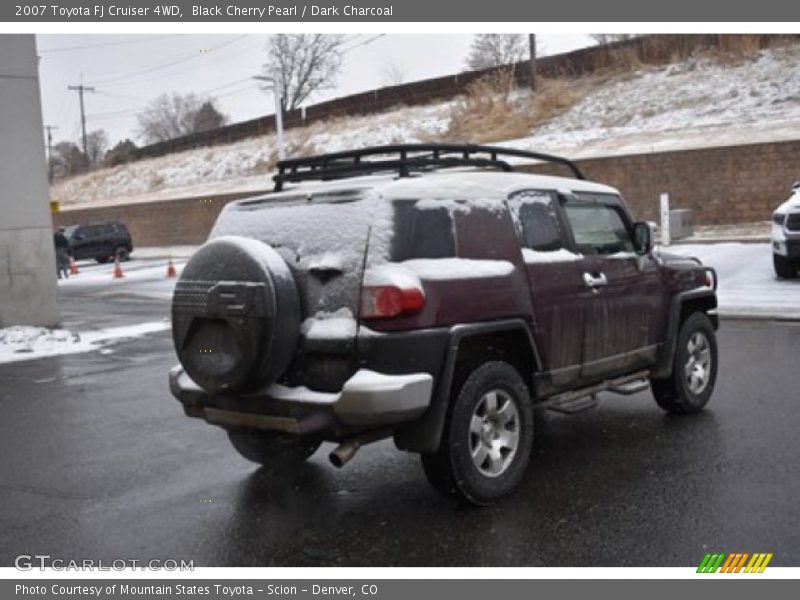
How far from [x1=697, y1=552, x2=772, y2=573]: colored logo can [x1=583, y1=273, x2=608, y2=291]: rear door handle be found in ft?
6.70

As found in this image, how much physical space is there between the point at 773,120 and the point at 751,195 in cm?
445

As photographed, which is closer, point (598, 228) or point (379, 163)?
point (379, 163)

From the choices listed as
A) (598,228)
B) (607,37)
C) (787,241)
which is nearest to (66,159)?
(607,37)

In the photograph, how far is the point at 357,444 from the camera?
173 inches

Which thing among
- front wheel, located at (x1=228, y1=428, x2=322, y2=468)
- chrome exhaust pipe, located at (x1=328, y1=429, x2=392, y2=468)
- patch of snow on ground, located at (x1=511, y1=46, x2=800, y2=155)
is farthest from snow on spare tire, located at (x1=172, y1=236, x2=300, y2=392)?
patch of snow on ground, located at (x1=511, y1=46, x2=800, y2=155)

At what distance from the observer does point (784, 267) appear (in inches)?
584

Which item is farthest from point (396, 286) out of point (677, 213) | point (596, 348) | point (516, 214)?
point (677, 213)

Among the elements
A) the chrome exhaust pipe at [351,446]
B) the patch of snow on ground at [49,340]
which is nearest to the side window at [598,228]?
the chrome exhaust pipe at [351,446]

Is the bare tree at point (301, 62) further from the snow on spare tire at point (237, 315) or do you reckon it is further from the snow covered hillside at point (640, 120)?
the snow on spare tire at point (237, 315)

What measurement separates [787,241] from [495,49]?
146ft

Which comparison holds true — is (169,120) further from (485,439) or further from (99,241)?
(485,439)

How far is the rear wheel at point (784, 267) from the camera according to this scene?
14.7 meters

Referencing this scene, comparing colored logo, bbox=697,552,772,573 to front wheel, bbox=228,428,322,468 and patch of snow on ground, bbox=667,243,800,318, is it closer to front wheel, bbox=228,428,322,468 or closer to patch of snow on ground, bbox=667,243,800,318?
front wheel, bbox=228,428,322,468

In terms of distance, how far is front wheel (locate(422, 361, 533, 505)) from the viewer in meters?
4.51
